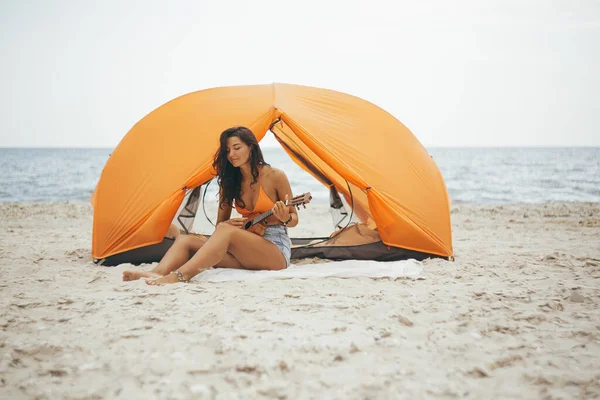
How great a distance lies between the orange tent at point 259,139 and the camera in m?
4.32

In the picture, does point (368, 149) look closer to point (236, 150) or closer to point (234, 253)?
point (236, 150)

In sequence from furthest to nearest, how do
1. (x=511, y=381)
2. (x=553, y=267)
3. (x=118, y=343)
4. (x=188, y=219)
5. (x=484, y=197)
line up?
(x=484, y=197)
(x=188, y=219)
(x=553, y=267)
(x=118, y=343)
(x=511, y=381)

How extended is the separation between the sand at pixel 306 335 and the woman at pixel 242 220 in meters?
0.29

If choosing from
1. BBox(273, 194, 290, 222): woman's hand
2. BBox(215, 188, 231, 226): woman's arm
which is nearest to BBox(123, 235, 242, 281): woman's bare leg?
BBox(215, 188, 231, 226): woman's arm

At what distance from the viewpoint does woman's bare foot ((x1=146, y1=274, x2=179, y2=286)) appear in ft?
11.4

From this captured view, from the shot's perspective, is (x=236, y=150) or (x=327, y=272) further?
(x=327, y=272)

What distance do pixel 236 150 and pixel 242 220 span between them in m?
0.60

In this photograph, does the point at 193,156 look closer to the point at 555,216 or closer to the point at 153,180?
the point at 153,180

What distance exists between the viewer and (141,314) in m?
2.83

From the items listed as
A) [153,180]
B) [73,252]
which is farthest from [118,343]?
[73,252]

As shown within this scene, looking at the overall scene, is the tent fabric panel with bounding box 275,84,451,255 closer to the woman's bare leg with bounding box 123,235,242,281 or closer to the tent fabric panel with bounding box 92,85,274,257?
the tent fabric panel with bounding box 92,85,274,257

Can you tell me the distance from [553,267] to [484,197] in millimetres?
11920

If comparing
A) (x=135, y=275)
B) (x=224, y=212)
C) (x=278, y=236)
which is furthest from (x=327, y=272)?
(x=135, y=275)

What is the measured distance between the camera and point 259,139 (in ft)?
14.8
